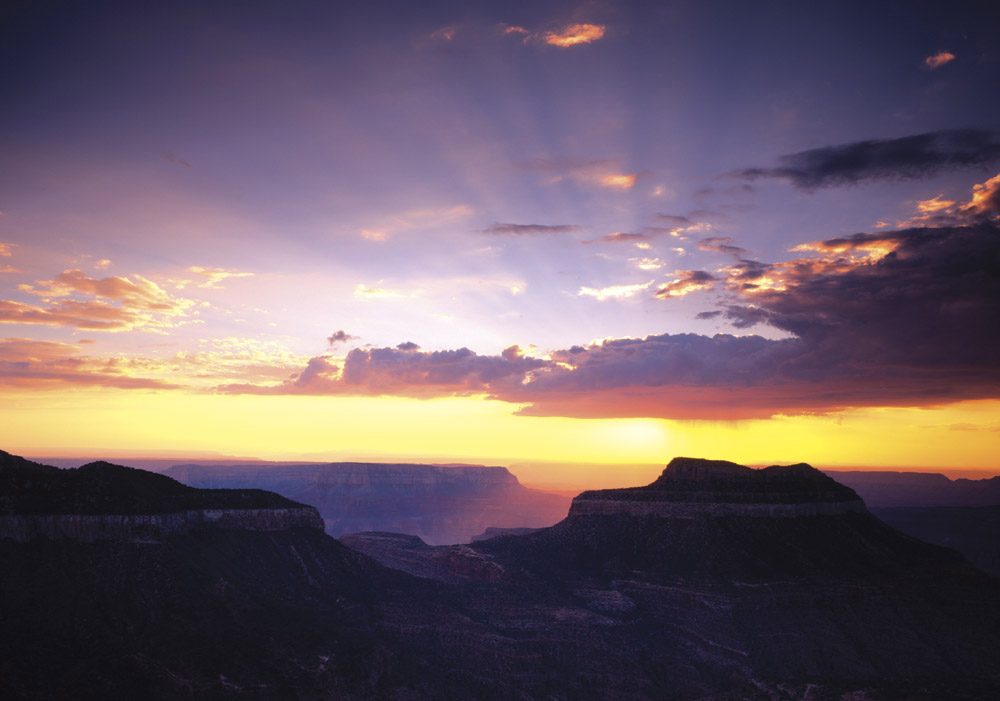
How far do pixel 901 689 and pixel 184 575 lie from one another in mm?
85458

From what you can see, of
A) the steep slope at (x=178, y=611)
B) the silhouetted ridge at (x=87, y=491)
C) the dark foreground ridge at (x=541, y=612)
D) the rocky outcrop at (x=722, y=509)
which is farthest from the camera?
the rocky outcrop at (x=722, y=509)

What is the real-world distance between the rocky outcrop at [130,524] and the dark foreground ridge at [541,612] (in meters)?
1.20

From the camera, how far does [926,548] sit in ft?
493

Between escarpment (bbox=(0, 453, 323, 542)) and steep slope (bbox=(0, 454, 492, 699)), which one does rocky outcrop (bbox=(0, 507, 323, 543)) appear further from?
steep slope (bbox=(0, 454, 492, 699))

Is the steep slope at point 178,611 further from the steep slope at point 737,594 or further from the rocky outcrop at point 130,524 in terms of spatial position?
the steep slope at point 737,594

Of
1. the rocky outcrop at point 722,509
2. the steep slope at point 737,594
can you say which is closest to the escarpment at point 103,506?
the steep slope at point 737,594

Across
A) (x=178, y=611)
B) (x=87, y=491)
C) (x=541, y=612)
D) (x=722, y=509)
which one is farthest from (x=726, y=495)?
(x=87, y=491)

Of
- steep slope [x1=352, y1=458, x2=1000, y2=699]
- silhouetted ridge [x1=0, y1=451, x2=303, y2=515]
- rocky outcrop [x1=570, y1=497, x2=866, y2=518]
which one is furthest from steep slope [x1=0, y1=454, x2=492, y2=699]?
rocky outcrop [x1=570, y1=497, x2=866, y2=518]

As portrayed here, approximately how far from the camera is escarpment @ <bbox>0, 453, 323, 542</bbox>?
93000 mm

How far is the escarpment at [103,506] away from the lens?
9300 centimetres

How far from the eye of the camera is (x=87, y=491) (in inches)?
3942

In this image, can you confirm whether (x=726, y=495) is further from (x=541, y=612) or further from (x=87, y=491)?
(x=87, y=491)

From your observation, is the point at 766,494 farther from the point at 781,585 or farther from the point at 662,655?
the point at 662,655

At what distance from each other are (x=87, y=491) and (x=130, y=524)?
6.37 metres
